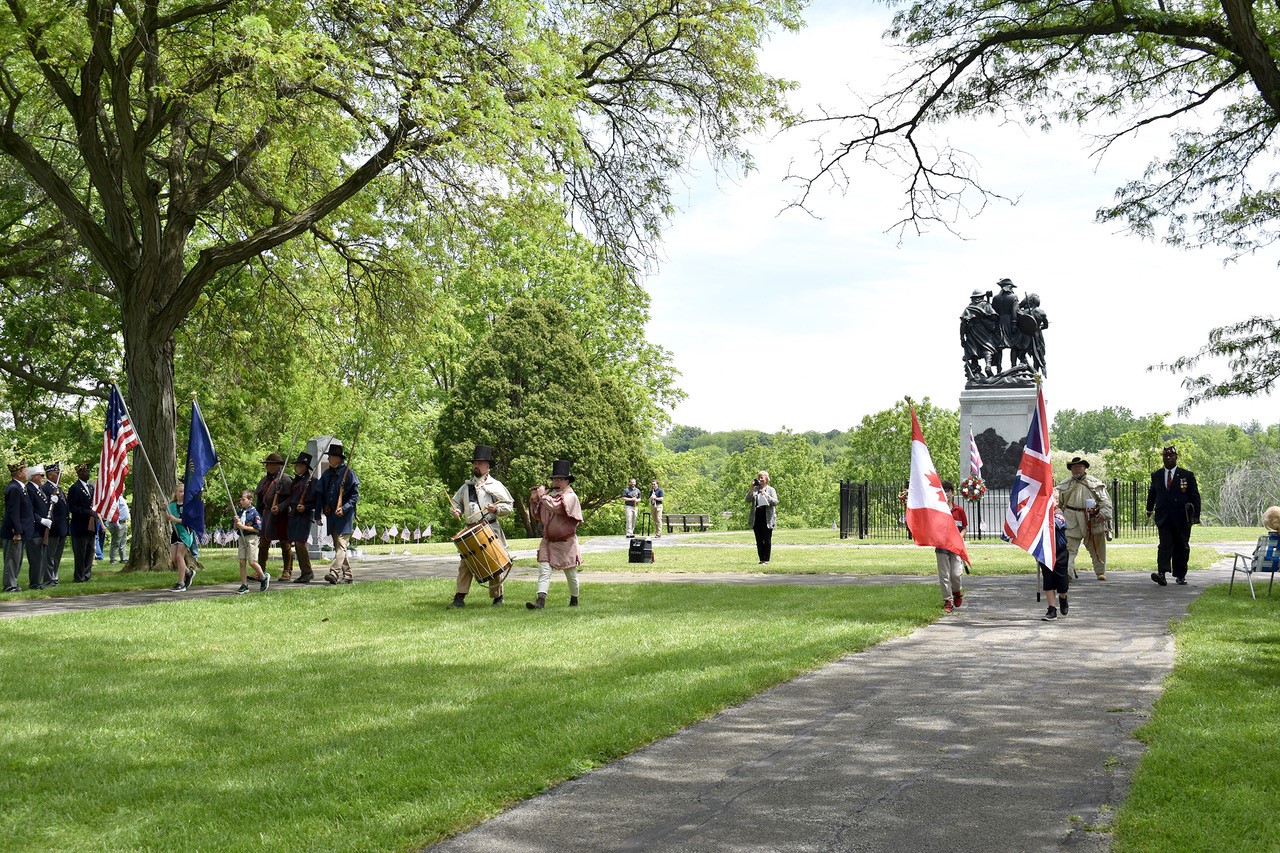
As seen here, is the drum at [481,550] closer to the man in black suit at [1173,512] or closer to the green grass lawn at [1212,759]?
the green grass lawn at [1212,759]

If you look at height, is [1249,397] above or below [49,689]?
above

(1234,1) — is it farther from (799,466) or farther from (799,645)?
(799,466)

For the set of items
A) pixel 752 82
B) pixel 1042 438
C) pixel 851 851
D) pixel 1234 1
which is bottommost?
pixel 851 851

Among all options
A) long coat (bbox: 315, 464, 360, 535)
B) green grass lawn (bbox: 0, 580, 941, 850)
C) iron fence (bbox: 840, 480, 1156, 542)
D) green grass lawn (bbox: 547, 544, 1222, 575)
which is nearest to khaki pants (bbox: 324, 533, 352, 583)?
long coat (bbox: 315, 464, 360, 535)

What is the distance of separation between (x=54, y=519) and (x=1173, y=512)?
17.7 meters

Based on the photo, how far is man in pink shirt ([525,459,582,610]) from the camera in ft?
48.0

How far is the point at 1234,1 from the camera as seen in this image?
12.0m

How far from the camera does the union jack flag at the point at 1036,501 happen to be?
512 inches

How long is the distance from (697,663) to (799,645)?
4.49 ft

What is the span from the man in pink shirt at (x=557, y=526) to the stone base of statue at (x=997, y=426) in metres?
19.2

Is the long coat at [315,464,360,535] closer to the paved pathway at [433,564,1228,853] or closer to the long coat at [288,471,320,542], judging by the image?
the long coat at [288,471,320,542]

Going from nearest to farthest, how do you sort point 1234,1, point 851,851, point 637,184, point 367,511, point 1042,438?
point 851,851
point 1234,1
point 1042,438
point 637,184
point 367,511

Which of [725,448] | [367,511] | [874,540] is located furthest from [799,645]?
[725,448]

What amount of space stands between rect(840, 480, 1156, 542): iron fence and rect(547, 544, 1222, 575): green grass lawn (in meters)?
2.29
